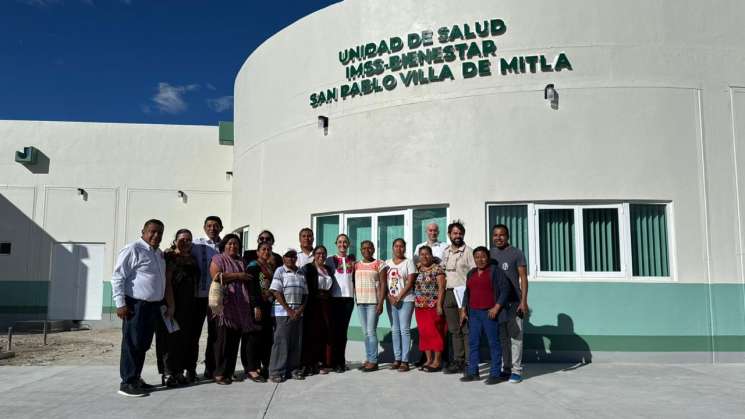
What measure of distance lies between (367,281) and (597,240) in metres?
3.40

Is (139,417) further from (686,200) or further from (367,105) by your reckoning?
(686,200)

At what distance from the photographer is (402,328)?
7762mm

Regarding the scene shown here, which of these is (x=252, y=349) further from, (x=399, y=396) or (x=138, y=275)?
(x=399, y=396)

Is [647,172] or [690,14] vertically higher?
[690,14]

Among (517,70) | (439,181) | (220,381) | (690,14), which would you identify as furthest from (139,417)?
(690,14)

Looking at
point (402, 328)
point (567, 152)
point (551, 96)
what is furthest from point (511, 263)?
point (551, 96)

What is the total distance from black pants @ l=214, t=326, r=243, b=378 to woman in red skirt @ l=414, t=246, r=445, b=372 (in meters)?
2.39

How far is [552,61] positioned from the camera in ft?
28.8

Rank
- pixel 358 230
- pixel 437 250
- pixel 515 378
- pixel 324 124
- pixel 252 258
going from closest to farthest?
1. pixel 515 378
2. pixel 252 258
3. pixel 437 250
4. pixel 358 230
5. pixel 324 124

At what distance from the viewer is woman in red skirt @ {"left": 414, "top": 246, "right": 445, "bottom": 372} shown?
764 centimetres

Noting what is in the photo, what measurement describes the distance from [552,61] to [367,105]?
9.64ft

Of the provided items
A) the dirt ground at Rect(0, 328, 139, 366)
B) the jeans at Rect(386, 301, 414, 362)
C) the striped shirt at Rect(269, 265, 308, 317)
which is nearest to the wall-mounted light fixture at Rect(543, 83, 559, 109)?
the jeans at Rect(386, 301, 414, 362)

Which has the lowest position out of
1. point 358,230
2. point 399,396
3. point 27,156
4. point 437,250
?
point 399,396

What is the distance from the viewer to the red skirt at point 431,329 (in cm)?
765
